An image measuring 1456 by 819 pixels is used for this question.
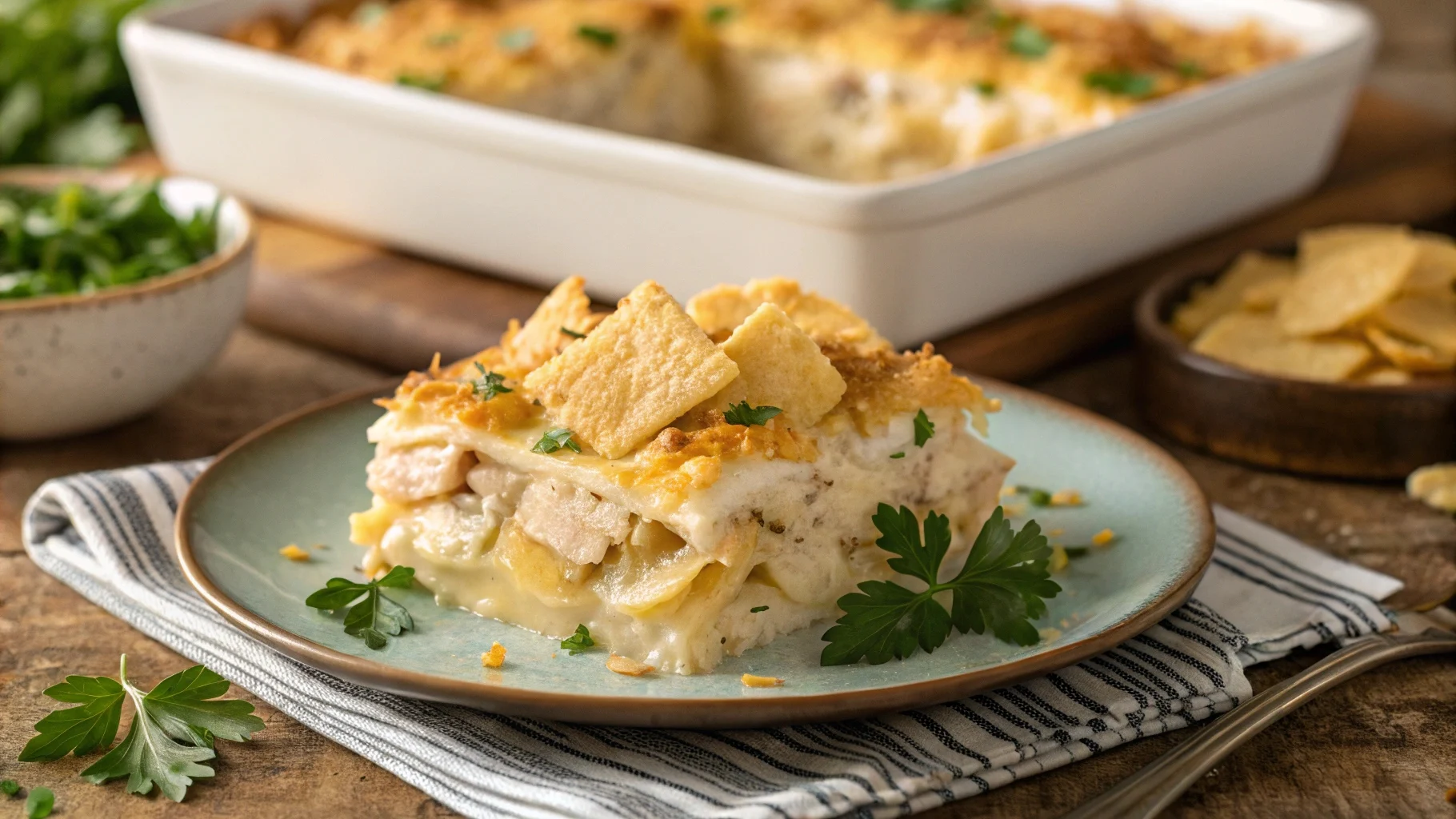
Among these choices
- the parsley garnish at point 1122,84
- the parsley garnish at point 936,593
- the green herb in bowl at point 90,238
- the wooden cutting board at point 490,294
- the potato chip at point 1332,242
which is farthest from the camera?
the parsley garnish at point 1122,84

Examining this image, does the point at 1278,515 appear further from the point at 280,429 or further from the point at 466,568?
the point at 280,429

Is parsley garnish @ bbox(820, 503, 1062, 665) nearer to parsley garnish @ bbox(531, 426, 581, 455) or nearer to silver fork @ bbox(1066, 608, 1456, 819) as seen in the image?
silver fork @ bbox(1066, 608, 1456, 819)

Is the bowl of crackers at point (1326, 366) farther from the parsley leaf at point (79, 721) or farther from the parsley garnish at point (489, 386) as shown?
the parsley leaf at point (79, 721)

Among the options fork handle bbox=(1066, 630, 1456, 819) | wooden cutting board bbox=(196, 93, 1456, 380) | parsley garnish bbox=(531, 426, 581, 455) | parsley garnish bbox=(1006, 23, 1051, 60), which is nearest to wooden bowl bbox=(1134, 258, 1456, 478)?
wooden cutting board bbox=(196, 93, 1456, 380)

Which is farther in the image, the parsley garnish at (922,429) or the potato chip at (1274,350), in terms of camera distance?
the potato chip at (1274,350)

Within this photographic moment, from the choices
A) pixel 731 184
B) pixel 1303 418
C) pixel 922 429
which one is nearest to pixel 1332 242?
pixel 1303 418

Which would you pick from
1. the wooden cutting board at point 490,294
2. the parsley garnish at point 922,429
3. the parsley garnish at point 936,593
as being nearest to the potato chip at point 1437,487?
the wooden cutting board at point 490,294

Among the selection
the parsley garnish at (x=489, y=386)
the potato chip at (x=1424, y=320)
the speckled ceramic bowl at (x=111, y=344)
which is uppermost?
the parsley garnish at (x=489, y=386)

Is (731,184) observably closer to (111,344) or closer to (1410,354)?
(111,344)
